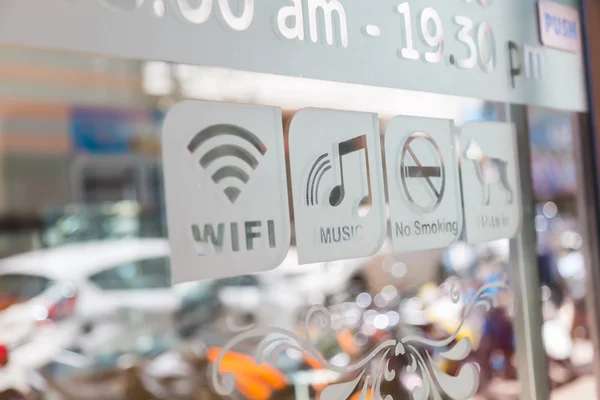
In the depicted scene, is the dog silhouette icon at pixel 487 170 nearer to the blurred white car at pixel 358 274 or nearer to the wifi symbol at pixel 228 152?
the blurred white car at pixel 358 274

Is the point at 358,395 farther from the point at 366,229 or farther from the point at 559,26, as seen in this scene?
the point at 559,26

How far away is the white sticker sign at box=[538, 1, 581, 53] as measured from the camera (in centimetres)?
161

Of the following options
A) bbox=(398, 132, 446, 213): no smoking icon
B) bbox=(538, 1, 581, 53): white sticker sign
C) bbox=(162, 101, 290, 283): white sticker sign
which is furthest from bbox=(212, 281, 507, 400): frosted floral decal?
bbox=(538, 1, 581, 53): white sticker sign

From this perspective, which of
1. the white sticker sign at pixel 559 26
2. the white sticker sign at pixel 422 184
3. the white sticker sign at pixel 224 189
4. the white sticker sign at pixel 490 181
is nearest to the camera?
the white sticker sign at pixel 224 189

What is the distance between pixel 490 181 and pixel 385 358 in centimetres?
54

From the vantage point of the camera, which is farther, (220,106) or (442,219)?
(442,219)

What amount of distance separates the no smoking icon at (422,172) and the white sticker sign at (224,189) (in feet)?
1.05

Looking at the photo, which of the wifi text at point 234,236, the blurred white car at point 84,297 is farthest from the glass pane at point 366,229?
the blurred white car at point 84,297

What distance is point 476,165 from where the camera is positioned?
4.54ft

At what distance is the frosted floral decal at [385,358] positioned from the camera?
99 centimetres

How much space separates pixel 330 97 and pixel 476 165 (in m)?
0.47

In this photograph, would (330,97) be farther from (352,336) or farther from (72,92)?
(72,92)

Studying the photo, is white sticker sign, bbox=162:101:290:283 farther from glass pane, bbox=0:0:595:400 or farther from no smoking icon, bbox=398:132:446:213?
no smoking icon, bbox=398:132:446:213

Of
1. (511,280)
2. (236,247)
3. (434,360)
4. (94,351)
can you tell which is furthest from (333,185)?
(94,351)
